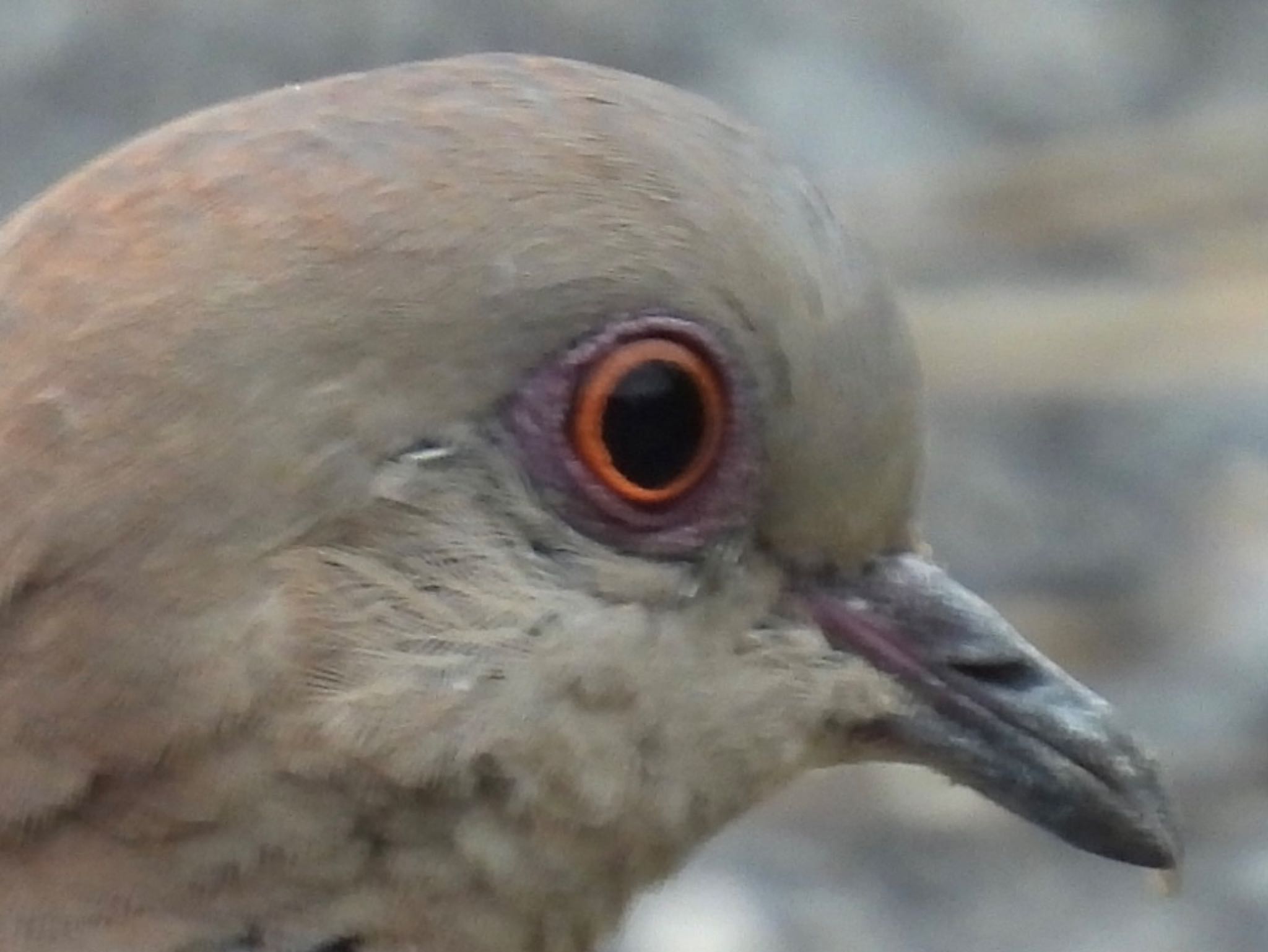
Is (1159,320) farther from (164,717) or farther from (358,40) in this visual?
(164,717)

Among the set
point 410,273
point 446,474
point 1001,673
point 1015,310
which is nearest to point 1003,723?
point 1001,673

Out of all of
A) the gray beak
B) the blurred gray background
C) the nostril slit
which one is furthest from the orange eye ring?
the blurred gray background

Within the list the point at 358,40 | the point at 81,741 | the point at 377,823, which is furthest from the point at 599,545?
the point at 358,40

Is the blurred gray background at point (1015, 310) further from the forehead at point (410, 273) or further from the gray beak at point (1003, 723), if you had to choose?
the forehead at point (410, 273)

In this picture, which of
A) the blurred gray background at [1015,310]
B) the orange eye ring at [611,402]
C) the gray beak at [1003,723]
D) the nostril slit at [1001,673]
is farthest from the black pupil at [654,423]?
the blurred gray background at [1015,310]

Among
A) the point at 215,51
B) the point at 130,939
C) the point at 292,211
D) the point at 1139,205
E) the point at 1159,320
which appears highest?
the point at 1139,205

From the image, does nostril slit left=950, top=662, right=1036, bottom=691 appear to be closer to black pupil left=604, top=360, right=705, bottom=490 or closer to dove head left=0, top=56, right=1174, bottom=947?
dove head left=0, top=56, right=1174, bottom=947
